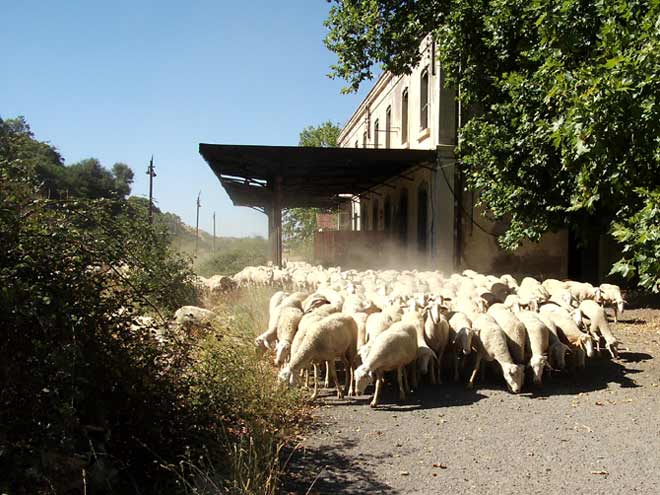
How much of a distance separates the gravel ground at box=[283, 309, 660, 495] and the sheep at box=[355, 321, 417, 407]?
0.76 ft

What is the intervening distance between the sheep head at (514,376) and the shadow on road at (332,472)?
2248mm

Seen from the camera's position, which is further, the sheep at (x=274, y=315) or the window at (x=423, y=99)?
the window at (x=423, y=99)

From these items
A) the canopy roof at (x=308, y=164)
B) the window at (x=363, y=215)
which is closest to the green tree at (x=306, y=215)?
the window at (x=363, y=215)

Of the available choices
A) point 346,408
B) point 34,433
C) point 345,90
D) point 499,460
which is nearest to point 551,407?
point 499,460

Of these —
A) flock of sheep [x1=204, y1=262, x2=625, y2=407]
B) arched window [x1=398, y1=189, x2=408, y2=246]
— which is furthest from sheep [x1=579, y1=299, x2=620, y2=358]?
arched window [x1=398, y1=189, x2=408, y2=246]

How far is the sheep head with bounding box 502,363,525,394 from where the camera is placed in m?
6.30

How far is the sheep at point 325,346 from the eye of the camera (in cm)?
620

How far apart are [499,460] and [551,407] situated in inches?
64.4

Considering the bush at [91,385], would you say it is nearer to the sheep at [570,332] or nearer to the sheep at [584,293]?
the sheep at [570,332]

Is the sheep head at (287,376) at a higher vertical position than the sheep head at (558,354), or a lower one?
lower

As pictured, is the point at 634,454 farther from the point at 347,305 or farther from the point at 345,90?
the point at 345,90

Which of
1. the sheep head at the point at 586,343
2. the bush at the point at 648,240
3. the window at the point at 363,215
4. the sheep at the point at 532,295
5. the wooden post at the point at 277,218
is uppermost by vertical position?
the window at the point at 363,215

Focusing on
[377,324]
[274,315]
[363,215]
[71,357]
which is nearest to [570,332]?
[377,324]

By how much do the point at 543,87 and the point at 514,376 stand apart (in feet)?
14.5
